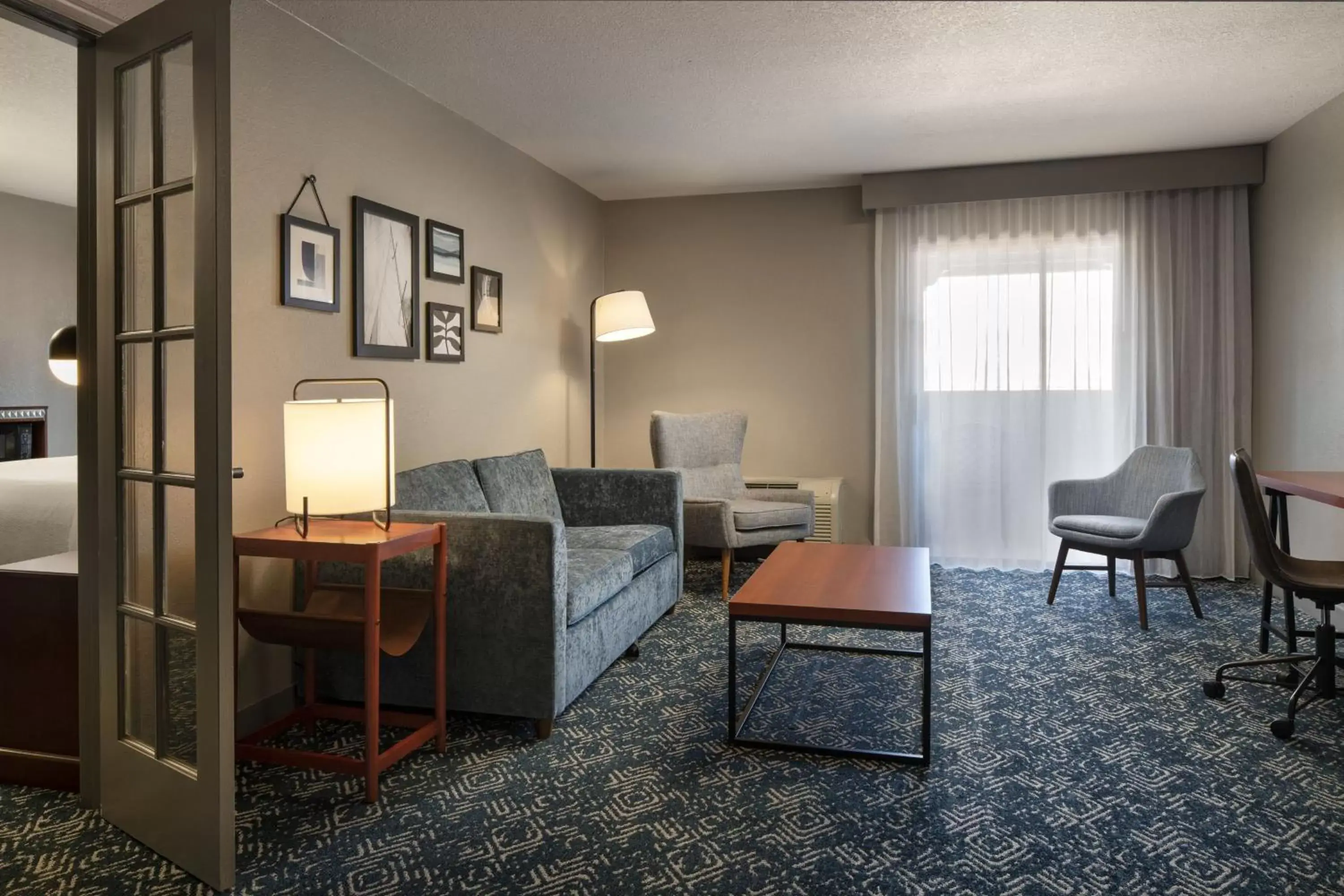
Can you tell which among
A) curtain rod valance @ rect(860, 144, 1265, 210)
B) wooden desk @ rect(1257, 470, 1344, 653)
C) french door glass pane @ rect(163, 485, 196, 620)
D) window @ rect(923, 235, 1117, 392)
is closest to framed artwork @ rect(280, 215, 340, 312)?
french door glass pane @ rect(163, 485, 196, 620)

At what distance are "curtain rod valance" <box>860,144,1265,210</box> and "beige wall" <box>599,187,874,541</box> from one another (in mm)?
340

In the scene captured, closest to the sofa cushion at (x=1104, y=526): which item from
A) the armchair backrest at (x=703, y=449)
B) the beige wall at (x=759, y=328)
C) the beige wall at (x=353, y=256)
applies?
the beige wall at (x=759, y=328)

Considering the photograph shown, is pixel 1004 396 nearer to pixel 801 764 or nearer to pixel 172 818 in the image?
pixel 801 764

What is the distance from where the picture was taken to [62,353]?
4004mm

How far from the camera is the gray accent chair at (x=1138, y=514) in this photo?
3965 mm

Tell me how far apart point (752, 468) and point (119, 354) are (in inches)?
163

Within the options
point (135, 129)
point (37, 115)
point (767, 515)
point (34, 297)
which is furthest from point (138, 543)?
point (767, 515)

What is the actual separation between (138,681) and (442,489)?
1.34 meters

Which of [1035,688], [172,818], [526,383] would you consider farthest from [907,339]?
[172,818]

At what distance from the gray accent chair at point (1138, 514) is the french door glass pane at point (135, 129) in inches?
157

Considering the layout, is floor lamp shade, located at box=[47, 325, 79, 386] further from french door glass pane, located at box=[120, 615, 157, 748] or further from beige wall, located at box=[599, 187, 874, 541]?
beige wall, located at box=[599, 187, 874, 541]

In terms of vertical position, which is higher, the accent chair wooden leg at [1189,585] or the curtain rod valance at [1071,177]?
the curtain rod valance at [1071,177]

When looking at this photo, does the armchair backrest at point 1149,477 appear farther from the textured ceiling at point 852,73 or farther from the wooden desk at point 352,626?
the wooden desk at point 352,626

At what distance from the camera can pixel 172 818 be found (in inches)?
77.7
